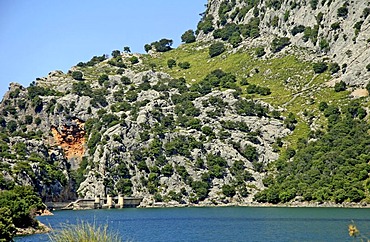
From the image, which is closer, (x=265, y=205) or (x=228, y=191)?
(x=265, y=205)

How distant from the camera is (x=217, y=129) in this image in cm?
17225

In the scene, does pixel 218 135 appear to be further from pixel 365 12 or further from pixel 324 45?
pixel 365 12

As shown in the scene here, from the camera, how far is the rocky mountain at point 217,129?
154 metres

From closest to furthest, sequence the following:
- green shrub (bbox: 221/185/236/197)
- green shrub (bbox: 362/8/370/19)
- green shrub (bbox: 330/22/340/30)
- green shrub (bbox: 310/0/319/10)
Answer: green shrub (bbox: 221/185/236/197)
green shrub (bbox: 362/8/370/19)
green shrub (bbox: 330/22/340/30)
green shrub (bbox: 310/0/319/10)

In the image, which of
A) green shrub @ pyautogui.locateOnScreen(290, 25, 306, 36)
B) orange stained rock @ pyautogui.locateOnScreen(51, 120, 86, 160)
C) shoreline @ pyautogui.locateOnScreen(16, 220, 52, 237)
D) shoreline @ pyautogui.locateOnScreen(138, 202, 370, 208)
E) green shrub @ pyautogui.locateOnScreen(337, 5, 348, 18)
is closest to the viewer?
shoreline @ pyautogui.locateOnScreen(16, 220, 52, 237)

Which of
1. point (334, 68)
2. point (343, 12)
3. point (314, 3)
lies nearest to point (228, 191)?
point (334, 68)

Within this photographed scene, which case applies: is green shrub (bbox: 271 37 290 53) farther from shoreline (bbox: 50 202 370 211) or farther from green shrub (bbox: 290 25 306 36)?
shoreline (bbox: 50 202 370 211)

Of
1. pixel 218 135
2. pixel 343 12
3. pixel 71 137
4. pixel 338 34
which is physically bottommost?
pixel 218 135

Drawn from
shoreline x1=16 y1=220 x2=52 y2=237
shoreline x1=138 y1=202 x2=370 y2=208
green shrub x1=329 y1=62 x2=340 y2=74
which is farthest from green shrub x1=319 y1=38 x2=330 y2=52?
shoreline x1=16 y1=220 x2=52 y2=237

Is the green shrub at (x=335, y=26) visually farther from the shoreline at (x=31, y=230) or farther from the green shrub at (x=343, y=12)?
the shoreline at (x=31, y=230)

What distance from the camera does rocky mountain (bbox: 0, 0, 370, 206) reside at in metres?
154

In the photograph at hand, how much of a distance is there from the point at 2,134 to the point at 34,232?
10082 cm

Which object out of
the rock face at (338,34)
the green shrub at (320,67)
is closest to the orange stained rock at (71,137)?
the rock face at (338,34)

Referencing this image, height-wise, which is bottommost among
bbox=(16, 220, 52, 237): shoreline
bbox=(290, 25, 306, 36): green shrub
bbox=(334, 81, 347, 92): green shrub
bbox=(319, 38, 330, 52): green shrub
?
bbox=(16, 220, 52, 237): shoreline
